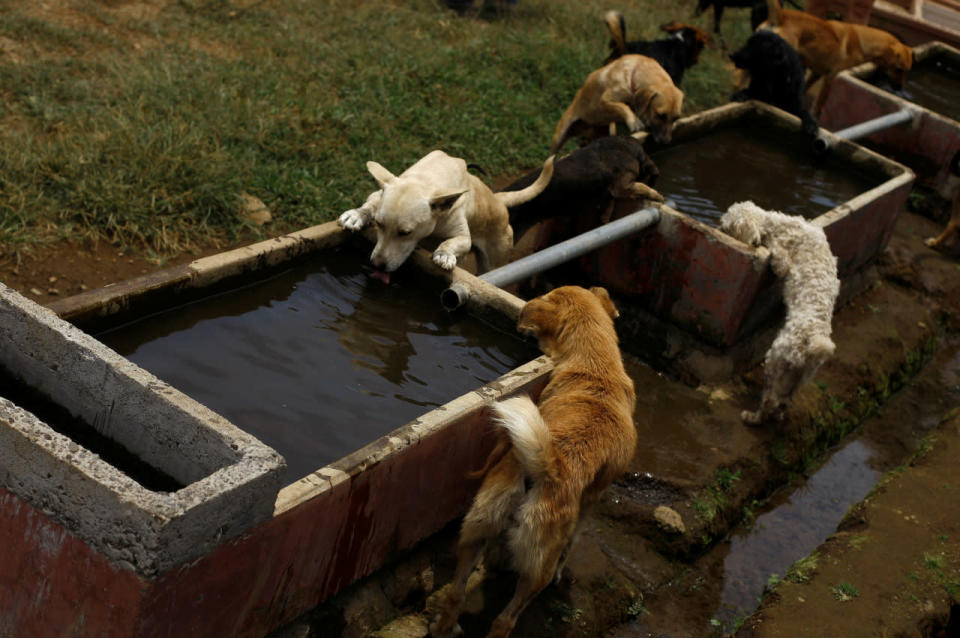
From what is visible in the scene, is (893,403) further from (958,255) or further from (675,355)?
(958,255)

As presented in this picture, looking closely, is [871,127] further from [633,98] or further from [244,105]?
[244,105]

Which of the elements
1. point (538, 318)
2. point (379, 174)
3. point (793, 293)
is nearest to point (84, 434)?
point (538, 318)

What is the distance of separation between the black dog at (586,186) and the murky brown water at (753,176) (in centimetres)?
102

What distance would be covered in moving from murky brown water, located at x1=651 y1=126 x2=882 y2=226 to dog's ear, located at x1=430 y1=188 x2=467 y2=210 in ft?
9.71

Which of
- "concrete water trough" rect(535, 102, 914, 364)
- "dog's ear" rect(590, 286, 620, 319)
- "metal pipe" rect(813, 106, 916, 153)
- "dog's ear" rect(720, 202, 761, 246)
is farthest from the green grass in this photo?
"dog's ear" rect(590, 286, 620, 319)

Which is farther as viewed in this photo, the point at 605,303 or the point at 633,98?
the point at 633,98

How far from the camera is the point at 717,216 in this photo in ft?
25.4

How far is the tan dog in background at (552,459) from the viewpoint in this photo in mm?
3666

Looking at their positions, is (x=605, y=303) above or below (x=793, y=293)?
above

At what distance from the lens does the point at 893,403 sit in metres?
7.32

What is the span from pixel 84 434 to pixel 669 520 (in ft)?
10.2

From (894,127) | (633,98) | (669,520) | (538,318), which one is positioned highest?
(894,127)

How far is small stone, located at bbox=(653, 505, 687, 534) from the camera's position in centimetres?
526

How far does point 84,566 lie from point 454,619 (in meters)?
1.57
